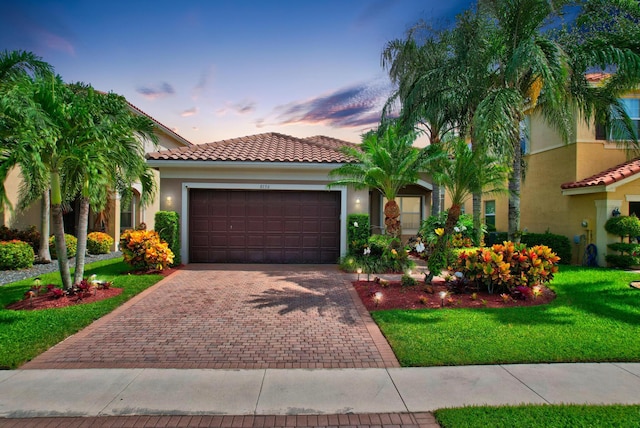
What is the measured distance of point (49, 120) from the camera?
669cm

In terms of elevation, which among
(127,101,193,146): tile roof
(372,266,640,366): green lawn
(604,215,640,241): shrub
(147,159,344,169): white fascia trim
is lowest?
(372,266,640,366): green lawn

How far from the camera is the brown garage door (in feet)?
43.5

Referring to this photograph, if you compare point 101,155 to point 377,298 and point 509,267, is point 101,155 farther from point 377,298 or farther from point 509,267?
point 509,267

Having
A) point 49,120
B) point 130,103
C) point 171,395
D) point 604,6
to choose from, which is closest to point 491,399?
point 171,395

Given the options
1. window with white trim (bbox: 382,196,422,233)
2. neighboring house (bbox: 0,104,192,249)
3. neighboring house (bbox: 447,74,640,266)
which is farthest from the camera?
window with white trim (bbox: 382,196,422,233)

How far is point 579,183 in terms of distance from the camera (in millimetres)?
13305

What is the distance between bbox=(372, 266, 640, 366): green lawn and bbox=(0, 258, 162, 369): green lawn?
523 centimetres

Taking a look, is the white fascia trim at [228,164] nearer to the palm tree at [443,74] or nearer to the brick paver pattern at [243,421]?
the palm tree at [443,74]

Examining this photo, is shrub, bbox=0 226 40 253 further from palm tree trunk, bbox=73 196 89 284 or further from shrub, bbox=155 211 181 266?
palm tree trunk, bbox=73 196 89 284

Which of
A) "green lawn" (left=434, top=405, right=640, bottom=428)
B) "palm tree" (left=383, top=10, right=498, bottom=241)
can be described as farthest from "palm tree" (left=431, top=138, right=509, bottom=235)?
"green lawn" (left=434, top=405, right=640, bottom=428)

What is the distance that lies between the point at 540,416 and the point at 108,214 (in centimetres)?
1772

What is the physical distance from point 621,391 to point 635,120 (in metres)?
14.7

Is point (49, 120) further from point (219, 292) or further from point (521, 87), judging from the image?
point (521, 87)

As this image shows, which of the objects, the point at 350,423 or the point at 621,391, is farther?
the point at 621,391
